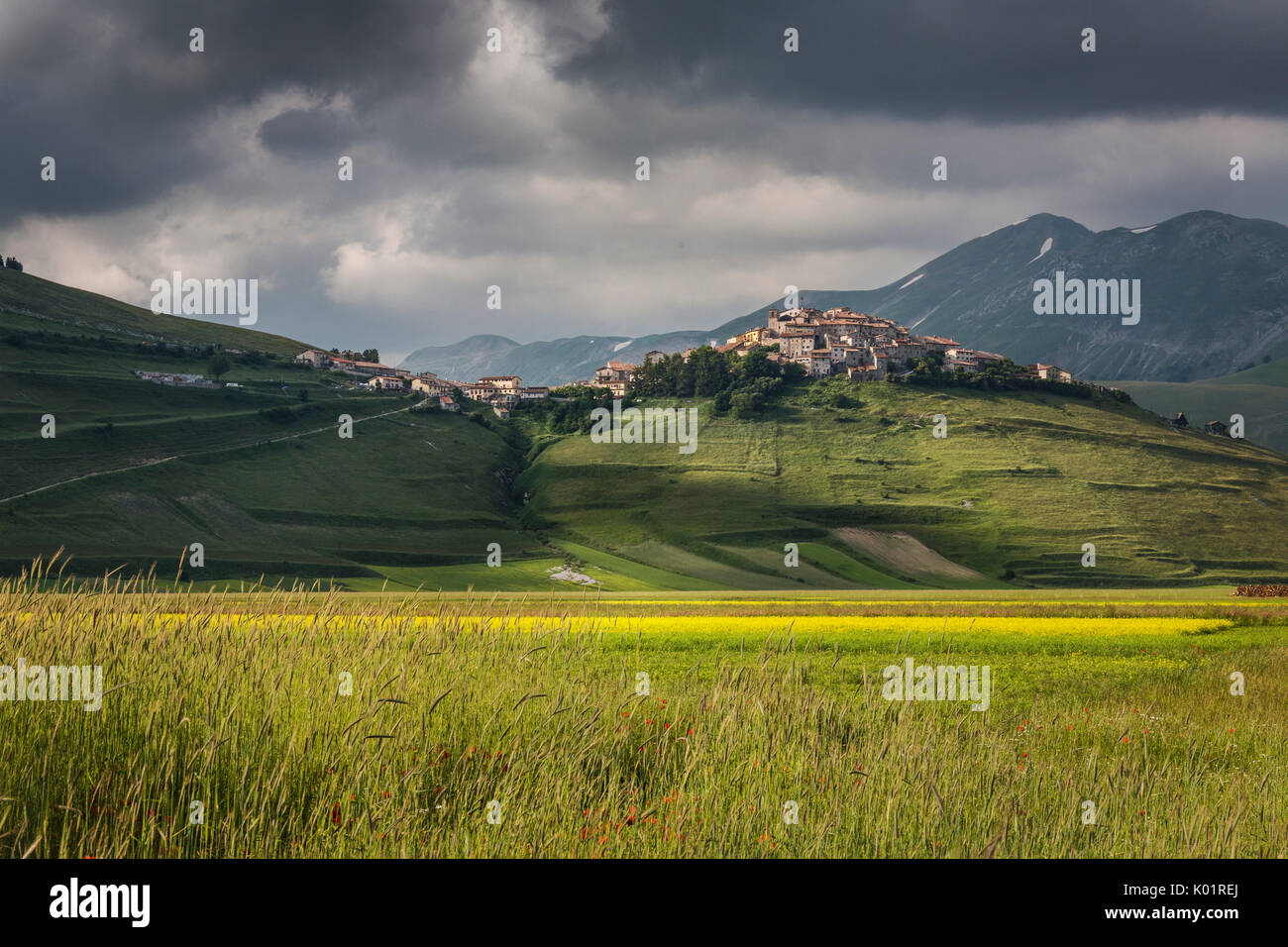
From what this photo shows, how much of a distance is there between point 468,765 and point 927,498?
162963 mm

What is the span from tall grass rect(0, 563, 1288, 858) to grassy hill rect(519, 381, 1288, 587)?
397 ft

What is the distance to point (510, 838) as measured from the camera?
782 centimetres

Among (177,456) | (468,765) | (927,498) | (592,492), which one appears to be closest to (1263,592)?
(468,765)

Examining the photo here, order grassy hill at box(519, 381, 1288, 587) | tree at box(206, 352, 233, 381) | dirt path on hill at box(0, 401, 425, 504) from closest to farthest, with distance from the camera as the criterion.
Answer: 1. dirt path on hill at box(0, 401, 425, 504)
2. grassy hill at box(519, 381, 1288, 587)
3. tree at box(206, 352, 233, 381)

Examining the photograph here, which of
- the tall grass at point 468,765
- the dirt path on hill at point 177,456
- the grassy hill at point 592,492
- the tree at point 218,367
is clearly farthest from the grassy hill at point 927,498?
the tall grass at point 468,765

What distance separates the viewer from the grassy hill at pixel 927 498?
144 meters

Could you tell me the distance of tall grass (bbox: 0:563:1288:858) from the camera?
793 cm

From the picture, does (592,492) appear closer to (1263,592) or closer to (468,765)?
(1263,592)

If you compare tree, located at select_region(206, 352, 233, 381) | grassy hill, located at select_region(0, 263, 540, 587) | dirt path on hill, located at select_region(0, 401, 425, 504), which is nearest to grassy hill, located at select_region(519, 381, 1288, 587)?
grassy hill, located at select_region(0, 263, 540, 587)

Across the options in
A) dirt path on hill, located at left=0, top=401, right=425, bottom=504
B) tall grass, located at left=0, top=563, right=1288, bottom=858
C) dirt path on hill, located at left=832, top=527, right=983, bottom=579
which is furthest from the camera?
dirt path on hill, located at left=832, top=527, right=983, bottom=579

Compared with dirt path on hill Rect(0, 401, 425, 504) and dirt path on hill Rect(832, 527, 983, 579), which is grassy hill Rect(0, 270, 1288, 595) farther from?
dirt path on hill Rect(0, 401, 425, 504)
